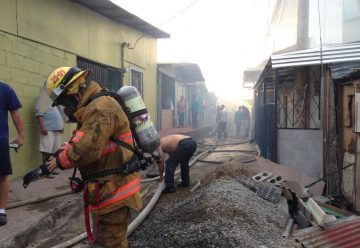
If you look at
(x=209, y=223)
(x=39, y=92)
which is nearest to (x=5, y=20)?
(x=39, y=92)

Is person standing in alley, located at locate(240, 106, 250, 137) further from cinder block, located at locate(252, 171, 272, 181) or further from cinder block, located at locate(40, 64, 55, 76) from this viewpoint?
cinder block, located at locate(40, 64, 55, 76)

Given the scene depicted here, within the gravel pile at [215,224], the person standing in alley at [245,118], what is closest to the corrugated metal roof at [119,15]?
the gravel pile at [215,224]

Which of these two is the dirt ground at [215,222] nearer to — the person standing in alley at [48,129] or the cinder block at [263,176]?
the cinder block at [263,176]

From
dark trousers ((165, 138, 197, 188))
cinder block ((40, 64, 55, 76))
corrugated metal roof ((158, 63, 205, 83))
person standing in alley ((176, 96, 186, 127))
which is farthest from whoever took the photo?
person standing in alley ((176, 96, 186, 127))

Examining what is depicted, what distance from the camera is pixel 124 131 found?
2.93 meters

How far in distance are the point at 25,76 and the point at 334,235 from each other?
565 centimetres

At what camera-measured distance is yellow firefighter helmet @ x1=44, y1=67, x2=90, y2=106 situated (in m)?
2.86

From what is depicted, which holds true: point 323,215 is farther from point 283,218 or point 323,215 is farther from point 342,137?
point 342,137

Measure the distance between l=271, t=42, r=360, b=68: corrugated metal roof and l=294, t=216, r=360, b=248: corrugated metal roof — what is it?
4.22 m

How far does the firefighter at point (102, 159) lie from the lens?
108 inches

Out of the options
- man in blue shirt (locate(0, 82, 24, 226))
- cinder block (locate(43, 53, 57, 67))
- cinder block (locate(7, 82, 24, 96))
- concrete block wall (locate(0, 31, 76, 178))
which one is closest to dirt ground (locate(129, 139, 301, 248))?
man in blue shirt (locate(0, 82, 24, 226))

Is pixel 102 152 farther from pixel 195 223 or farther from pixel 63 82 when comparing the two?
pixel 195 223

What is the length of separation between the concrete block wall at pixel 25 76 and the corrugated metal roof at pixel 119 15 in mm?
2202

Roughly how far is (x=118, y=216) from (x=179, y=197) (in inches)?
143
